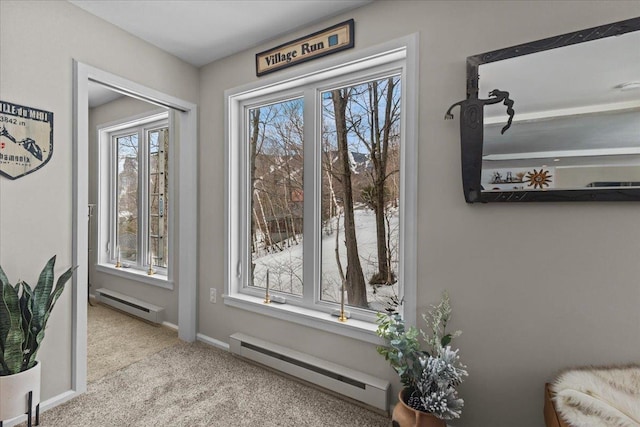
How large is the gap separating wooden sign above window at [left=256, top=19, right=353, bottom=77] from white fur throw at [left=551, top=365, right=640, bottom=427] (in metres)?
2.06

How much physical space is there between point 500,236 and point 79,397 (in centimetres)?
267

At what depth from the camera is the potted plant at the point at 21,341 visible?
1537 mm

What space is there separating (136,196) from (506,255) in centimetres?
388

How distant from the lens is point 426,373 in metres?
1.50

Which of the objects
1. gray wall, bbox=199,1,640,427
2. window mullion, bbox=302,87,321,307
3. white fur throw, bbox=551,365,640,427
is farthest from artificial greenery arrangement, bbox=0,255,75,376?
white fur throw, bbox=551,365,640,427

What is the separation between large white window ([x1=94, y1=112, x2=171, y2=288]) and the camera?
3.52 meters

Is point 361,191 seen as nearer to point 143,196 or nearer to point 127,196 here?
point 143,196

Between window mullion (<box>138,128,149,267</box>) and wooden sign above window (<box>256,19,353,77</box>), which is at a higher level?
wooden sign above window (<box>256,19,353,77</box>)

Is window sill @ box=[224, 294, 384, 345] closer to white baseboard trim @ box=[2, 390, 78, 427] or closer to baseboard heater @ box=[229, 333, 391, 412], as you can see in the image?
baseboard heater @ box=[229, 333, 391, 412]

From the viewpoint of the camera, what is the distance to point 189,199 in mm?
2787

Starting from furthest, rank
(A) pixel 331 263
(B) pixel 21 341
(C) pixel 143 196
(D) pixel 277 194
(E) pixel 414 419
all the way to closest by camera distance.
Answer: (C) pixel 143 196 → (D) pixel 277 194 → (A) pixel 331 263 → (B) pixel 21 341 → (E) pixel 414 419

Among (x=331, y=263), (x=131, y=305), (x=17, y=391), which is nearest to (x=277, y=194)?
(x=331, y=263)

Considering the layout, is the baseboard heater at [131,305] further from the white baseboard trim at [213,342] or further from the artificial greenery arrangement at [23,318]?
the artificial greenery arrangement at [23,318]

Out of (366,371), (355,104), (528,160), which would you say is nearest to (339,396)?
(366,371)
